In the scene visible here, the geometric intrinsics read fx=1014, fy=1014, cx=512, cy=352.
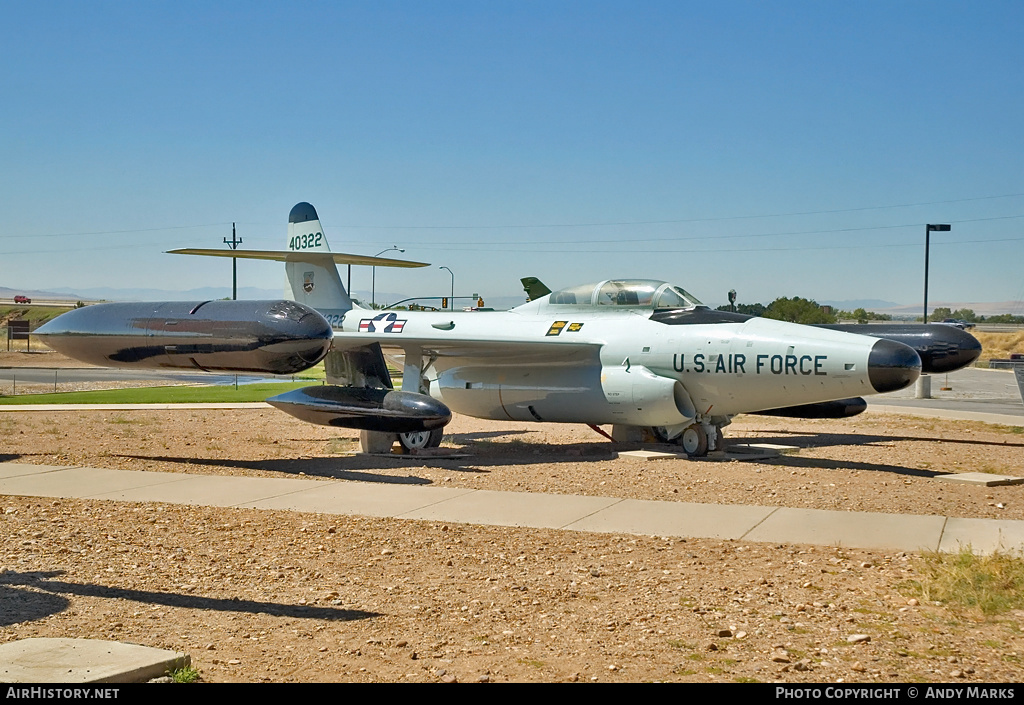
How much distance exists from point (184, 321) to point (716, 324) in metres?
7.62

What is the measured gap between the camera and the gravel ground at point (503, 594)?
5668 millimetres

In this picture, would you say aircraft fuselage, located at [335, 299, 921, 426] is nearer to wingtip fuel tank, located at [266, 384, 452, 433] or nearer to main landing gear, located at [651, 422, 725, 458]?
main landing gear, located at [651, 422, 725, 458]

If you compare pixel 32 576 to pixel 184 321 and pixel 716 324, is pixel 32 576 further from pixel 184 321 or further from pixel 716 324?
pixel 716 324

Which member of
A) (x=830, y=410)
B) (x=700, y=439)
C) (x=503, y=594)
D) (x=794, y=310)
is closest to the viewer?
(x=503, y=594)

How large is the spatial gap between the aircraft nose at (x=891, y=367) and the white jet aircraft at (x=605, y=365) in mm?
13

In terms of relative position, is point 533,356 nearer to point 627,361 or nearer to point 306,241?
point 627,361

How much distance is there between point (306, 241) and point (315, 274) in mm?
899

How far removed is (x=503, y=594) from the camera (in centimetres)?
718

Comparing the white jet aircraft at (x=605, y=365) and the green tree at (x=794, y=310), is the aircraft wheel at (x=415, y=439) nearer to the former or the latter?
the white jet aircraft at (x=605, y=365)

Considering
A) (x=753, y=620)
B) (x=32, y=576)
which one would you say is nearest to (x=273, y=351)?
(x=32, y=576)

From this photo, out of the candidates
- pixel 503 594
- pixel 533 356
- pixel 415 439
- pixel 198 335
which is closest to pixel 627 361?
pixel 533 356

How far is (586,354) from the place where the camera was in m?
16.3

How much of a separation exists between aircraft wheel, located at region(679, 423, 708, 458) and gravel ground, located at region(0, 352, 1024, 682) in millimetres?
2353

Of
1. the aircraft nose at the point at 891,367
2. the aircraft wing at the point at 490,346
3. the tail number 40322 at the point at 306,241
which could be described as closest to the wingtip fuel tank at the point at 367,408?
the aircraft wing at the point at 490,346
